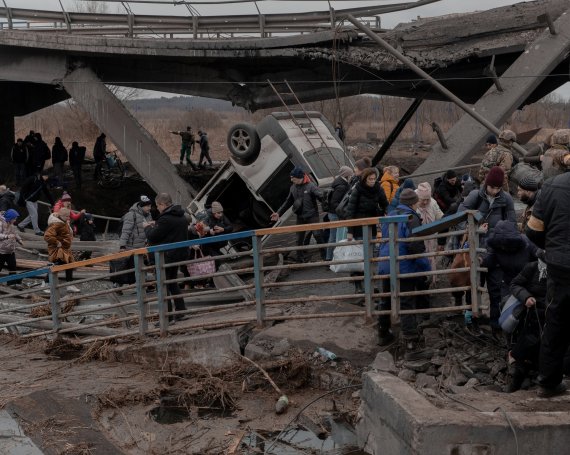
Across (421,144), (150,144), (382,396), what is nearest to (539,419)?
(382,396)

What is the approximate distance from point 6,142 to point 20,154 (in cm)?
544

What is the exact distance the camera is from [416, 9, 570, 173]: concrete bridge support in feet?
63.4

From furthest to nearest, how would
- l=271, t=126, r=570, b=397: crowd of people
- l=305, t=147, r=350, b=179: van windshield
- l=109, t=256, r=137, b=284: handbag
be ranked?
l=305, t=147, r=350, b=179: van windshield
l=109, t=256, r=137, b=284: handbag
l=271, t=126, r=570, b=397: crowd of people

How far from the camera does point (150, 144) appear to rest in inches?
966

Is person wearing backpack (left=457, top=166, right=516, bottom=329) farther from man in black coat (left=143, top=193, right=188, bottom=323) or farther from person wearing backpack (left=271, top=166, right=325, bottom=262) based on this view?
person wearing backpack (left=271, top=166, right=325, bottom=262)

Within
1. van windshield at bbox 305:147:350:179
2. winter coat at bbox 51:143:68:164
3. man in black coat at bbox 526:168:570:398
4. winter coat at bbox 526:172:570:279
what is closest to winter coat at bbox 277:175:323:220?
van windshield at bbox 305:147:350:179

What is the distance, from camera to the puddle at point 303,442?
7875 mm

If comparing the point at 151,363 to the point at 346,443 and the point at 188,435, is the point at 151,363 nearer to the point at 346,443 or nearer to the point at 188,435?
the point at 188,435

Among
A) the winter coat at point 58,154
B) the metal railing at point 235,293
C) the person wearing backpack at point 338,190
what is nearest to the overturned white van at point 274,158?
the person wearing backpack at point 338,190

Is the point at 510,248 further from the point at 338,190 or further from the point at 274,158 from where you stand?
the point at 274,158

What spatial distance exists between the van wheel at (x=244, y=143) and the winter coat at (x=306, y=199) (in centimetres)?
252

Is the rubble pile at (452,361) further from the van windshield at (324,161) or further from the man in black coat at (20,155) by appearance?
the man in black coat at (20,155)

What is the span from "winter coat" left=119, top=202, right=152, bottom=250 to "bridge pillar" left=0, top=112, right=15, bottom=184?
20.4 meters

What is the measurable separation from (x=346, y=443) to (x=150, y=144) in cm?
1753
